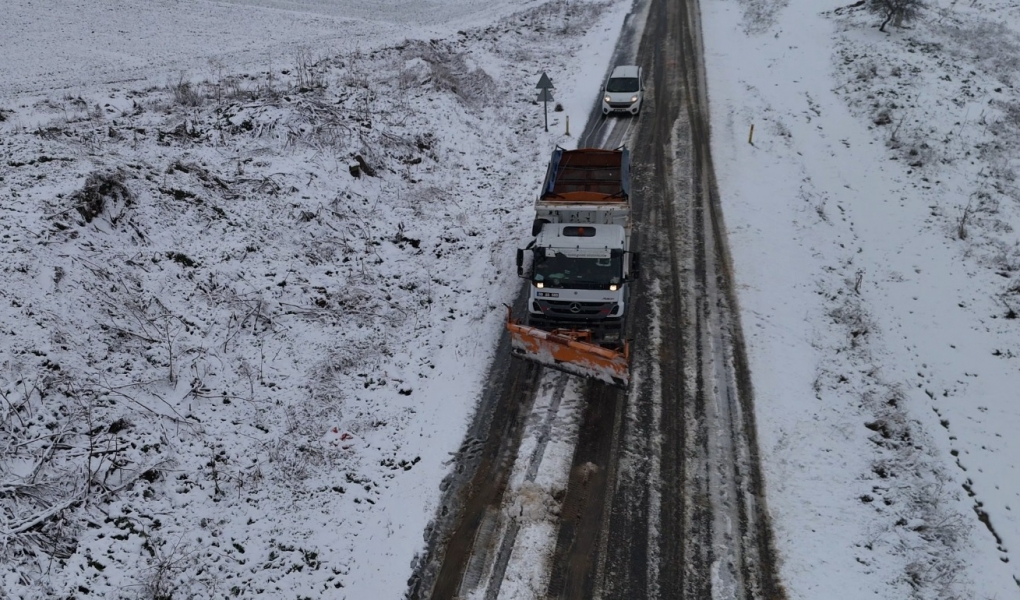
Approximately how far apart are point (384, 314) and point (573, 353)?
192 inches

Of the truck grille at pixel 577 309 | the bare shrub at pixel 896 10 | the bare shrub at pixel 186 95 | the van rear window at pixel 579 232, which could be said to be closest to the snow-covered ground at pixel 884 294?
the bare shrub at pixel 896 10

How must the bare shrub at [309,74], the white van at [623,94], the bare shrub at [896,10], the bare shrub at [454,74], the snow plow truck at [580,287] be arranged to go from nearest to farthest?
the snow plow truck at [580,287], the bare shrub at [309,74], the white van at [623,94], the bare shrub at [454,74], the bare shrub at [896,10]

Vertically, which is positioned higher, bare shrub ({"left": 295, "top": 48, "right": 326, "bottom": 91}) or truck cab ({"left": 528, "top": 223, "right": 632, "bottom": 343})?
bare shrub ({"left": 295, "top": 48, "right": 326, "bottom": 91})

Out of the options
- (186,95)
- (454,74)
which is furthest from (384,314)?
(454,74)

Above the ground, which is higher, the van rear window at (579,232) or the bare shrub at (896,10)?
the bare shrub at (896,10)

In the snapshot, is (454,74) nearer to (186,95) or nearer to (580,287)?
(186,95)

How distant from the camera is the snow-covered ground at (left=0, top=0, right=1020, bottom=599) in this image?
29.1ft

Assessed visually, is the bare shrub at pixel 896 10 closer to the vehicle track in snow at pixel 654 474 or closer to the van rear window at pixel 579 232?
the vehicle track in snow at pixel 654 474

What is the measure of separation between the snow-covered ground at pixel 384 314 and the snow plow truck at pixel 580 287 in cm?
168

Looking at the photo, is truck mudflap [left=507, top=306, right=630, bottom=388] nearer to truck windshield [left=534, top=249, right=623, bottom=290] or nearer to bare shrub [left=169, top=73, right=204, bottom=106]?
truck windshield [left=534, top=249, right=623, bottom=290]

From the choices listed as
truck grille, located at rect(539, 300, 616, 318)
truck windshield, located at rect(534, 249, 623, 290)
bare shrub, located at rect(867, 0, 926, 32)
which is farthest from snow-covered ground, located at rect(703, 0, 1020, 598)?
truck windshield, located at rect(534, 249, 623, 290)

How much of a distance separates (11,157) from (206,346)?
23.7ft

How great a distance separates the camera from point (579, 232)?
13.3m

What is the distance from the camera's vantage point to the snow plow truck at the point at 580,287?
11.6 meters
